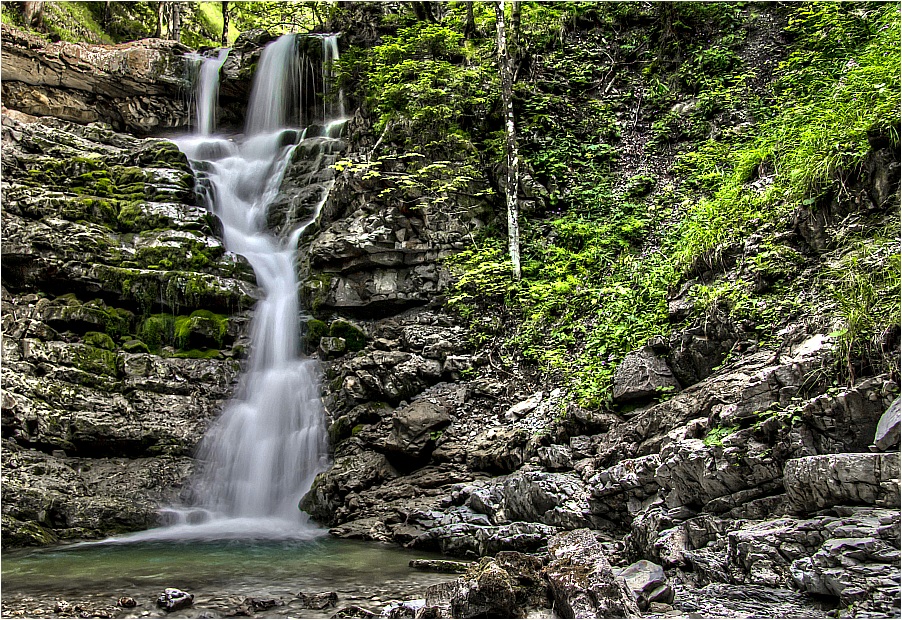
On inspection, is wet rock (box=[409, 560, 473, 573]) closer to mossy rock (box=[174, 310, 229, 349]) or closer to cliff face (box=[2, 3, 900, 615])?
cliff face (box=[2, 3, 900, 615])

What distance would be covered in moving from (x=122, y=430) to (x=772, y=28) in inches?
616

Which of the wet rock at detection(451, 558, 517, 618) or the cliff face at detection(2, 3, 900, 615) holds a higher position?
the cliff face at detection(2, 3, 900, 615)

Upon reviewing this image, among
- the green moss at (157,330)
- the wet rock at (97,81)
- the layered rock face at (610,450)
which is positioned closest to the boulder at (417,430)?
the layered rock face at (610,450)

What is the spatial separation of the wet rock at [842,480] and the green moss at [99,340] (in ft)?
37.4

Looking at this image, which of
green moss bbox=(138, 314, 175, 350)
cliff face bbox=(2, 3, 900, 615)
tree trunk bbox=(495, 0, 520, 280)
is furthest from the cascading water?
tree trunk bbox=(495, 0, 520, 280)

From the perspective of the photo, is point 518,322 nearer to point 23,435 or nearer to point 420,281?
point 420,281

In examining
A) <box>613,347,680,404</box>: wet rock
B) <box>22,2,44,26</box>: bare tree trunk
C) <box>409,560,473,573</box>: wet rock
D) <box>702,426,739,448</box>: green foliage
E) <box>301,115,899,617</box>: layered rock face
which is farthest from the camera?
<box>22,2,44,26</box>: bare tree trunk

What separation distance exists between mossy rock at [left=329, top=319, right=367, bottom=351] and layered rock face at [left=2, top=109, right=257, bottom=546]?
6.57ft

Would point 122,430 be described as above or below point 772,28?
below

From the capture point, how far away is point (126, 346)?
37.6 feet

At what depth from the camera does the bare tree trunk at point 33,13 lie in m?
18.5

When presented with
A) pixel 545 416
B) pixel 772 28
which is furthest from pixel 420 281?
pixel 772 28

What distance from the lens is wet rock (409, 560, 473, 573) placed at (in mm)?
6695

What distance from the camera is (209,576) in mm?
6625
